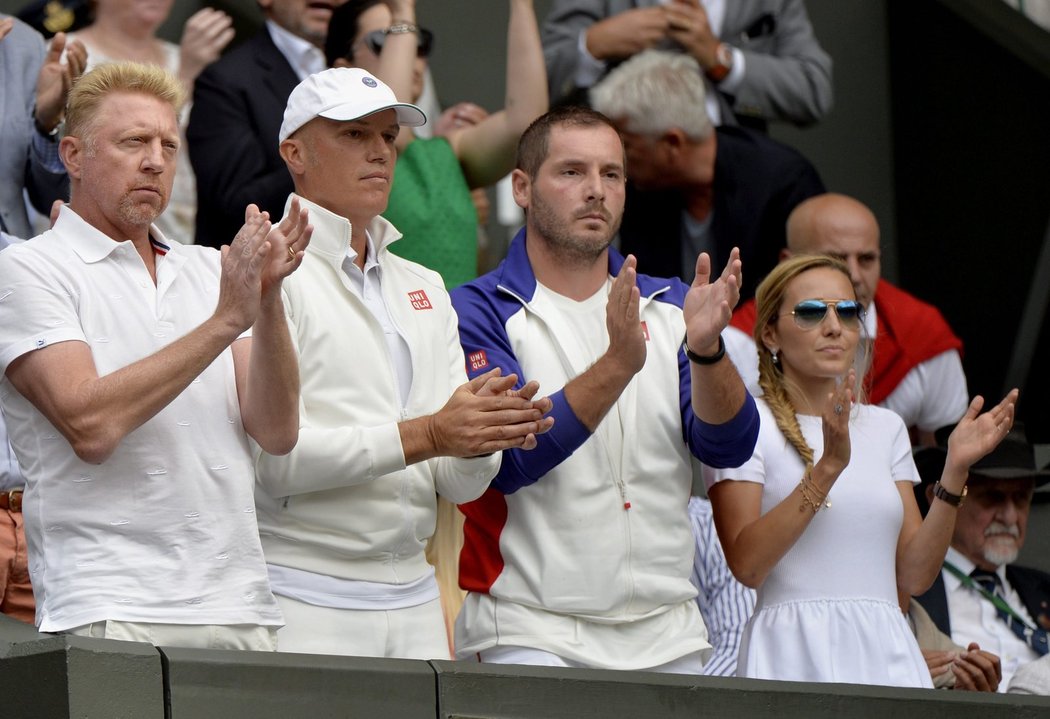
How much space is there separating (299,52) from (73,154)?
2.20 meters

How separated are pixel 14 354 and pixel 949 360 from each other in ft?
11.8

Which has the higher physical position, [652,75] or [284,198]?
[652,75]

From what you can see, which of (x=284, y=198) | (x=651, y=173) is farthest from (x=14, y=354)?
(x=651, y=173)

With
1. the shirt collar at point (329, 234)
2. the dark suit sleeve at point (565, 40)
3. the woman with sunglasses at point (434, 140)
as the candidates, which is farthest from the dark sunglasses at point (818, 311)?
the dark suit sleeve at point (565, 40)

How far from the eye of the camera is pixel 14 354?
3.46 metres

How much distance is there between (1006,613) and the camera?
228 inches

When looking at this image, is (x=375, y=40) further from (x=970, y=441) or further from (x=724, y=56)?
(x=970, y=441)

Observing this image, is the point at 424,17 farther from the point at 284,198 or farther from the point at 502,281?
the point at 502,281

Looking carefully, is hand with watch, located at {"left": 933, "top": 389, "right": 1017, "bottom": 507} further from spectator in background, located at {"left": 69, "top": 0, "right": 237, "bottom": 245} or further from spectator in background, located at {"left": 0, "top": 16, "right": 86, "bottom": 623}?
spectator in background, located at {"left": 69, "top": 0, "right": 237, "bottom": 245}

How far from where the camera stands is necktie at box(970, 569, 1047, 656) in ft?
18.8

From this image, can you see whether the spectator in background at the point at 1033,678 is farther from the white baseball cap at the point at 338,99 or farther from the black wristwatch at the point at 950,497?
the white baseball cap at the point at 338,99

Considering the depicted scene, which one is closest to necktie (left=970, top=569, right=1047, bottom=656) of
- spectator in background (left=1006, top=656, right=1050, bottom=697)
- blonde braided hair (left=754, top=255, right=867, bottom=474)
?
spectator in background (left=1006, top=656, right=1050, bottom=697)

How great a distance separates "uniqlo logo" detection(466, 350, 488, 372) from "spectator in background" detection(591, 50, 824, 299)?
193 centimetres

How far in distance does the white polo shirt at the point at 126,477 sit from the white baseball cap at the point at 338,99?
66 centimetres
